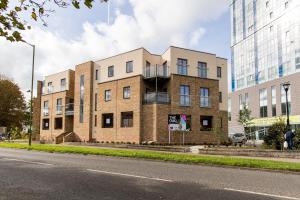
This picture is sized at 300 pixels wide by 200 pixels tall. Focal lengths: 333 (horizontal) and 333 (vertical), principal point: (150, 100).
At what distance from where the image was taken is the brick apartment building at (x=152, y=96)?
33.5 metres

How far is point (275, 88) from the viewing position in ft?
190

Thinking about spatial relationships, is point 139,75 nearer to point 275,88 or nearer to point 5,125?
point 275,88

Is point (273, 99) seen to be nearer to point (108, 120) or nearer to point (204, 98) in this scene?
point (204, 98)

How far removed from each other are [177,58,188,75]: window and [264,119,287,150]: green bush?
13.6 m

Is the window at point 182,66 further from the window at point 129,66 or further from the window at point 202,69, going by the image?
the window at point 129,66

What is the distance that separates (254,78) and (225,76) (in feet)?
92.9

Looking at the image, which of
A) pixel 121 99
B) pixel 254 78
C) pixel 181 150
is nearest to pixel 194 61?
pixel 121 99

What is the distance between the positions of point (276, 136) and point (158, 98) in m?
13.3

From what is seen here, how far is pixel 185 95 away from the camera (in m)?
34.5

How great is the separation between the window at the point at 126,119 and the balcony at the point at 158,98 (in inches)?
112

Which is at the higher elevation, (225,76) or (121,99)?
(225,76)

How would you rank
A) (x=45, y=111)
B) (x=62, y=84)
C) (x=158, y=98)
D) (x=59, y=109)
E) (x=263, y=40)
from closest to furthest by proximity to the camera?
(x=158, y=98) < (x=59, y=109) < (x=62, y=84) < (x=45, y=111) < (x=263, y=40)

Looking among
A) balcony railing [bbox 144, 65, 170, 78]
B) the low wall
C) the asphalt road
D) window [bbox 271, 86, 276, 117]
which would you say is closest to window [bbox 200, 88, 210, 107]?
balcony railing [bbox 144, 65, 170, 78]

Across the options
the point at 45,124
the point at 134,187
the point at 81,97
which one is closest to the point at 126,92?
the point at 81,97
